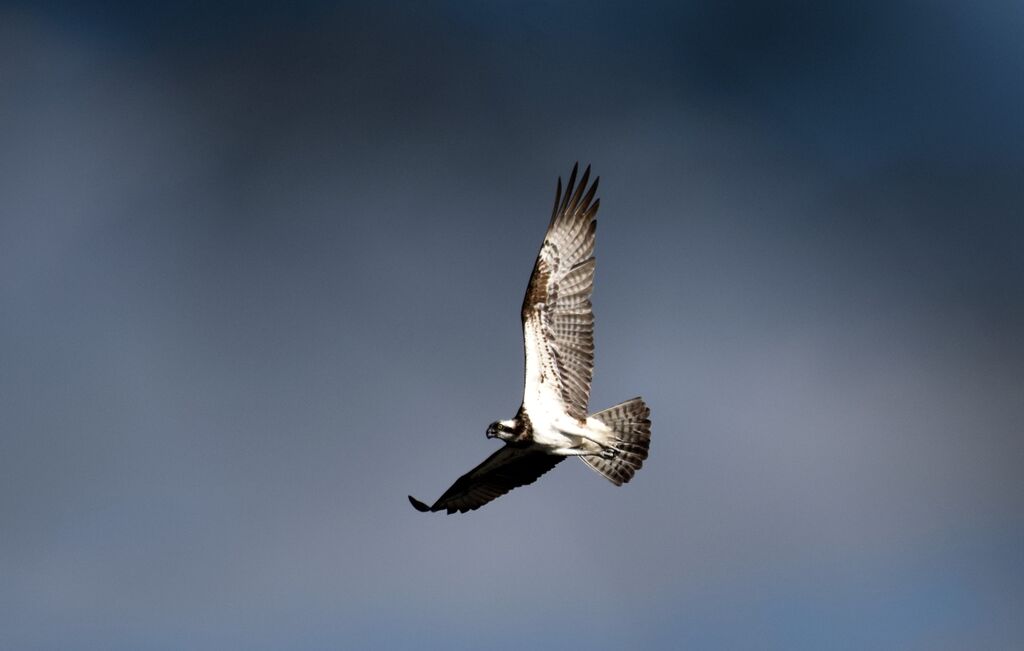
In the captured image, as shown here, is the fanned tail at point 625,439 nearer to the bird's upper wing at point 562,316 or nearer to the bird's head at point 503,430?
the bird's upper wing at point 562,316

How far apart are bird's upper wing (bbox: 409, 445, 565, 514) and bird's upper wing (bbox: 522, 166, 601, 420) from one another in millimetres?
738

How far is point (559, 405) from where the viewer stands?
59.3 feet

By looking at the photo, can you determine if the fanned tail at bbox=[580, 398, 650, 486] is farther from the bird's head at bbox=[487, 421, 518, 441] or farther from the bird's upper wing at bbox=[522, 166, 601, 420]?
the bird's head at bbox=[487, 421, 518, 441]

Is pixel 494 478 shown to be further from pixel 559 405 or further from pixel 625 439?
pixel 625 439

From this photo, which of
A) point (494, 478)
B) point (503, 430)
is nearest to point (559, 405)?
point (503, 430)

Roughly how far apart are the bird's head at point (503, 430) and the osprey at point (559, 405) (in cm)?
1

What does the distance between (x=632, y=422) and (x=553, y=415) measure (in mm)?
1364

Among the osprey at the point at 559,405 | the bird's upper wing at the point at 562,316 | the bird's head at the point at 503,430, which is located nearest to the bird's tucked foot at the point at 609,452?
the osprey at the point at 559,405

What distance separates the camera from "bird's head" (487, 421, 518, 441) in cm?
1747

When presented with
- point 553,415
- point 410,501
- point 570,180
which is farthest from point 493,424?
point 570,180

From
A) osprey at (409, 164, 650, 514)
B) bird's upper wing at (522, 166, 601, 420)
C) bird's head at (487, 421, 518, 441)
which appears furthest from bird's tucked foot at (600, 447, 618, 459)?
bird's head at (487, 421, 518, 441)

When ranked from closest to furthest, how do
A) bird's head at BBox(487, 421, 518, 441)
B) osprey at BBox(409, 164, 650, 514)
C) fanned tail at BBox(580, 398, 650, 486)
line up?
bird's head at BBox(487, 421, 518, 441), osprey at BBox(409, 164, 650, 514), fanned tail at BBox(580, 398, 650, 486)

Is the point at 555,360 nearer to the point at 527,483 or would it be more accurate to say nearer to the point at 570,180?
the point at 527,483

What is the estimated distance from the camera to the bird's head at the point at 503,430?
17.5 m
